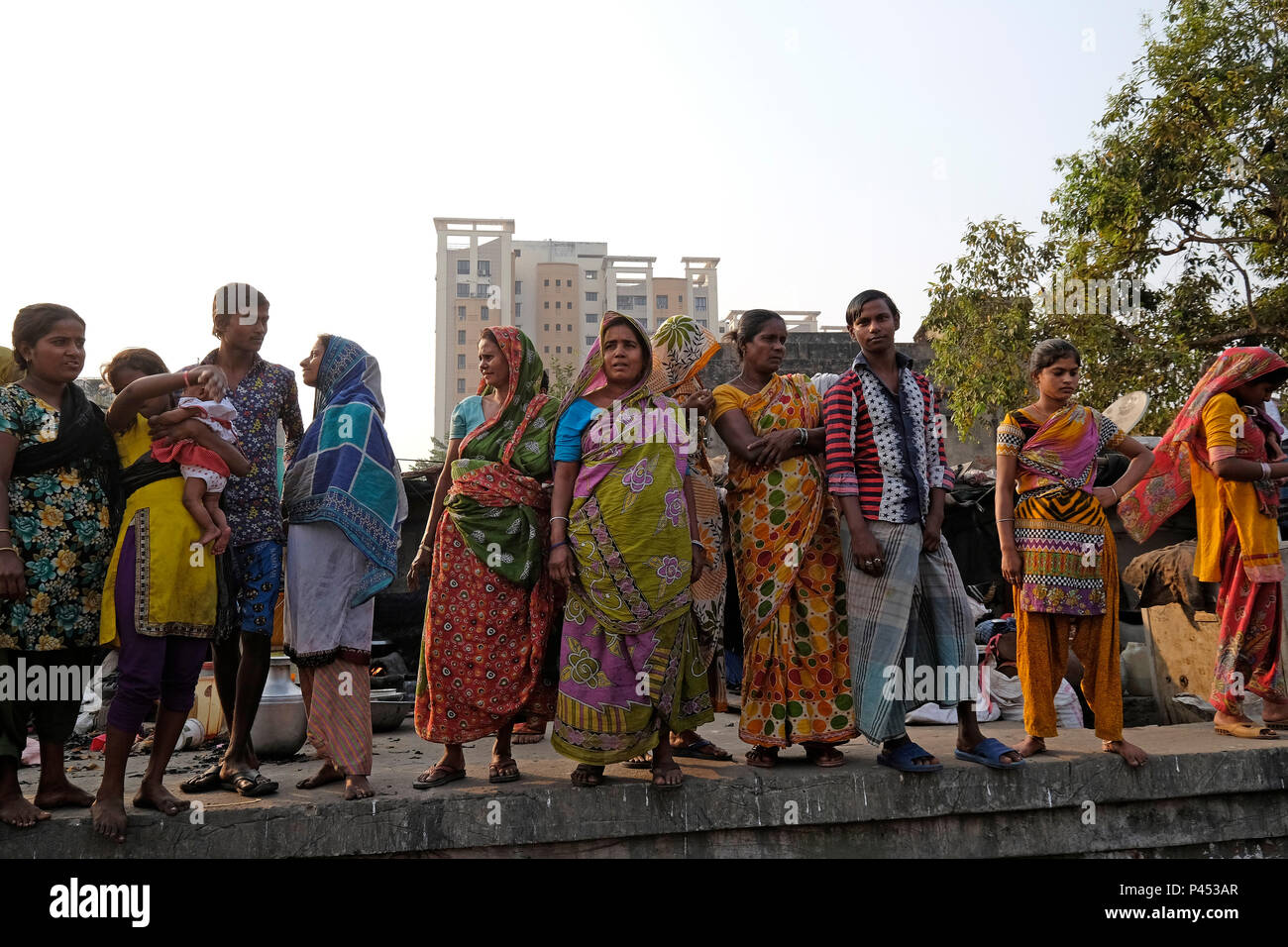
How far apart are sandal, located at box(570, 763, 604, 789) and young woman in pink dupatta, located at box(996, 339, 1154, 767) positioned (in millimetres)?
1939

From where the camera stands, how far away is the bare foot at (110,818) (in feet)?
10.8

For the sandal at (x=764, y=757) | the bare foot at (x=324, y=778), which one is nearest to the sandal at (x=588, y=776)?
the sandal at (x=764, y=757)

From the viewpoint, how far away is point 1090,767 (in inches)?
Answer: 162

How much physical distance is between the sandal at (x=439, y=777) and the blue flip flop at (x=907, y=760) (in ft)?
5.84

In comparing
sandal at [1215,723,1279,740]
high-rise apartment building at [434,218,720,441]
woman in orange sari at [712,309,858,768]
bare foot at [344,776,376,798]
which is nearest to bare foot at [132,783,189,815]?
bare foot at [344,776,376,798]

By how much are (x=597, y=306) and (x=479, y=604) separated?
239 ft

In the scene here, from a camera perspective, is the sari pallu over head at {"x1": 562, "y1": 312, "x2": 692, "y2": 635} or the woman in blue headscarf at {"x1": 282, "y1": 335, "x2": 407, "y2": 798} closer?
the sari pallu over head at {"x1": 562, "y1": 312, "x2": 692, "y2": 635}

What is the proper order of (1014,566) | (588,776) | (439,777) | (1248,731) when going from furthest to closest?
(1248,731) < (1014,566) < (439,777) < (588,776)

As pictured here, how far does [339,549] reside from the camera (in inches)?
156

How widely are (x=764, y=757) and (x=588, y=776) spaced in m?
0.81

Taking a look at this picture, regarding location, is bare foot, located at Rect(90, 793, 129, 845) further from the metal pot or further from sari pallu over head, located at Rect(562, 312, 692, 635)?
sari pallu over head, located at Rect(562, 312, 692, 635)

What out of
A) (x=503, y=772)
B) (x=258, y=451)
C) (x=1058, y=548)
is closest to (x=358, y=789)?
(x=503, y=772)

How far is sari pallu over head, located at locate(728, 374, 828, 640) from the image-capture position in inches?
162

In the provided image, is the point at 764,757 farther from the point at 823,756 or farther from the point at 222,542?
the point at 222,542
